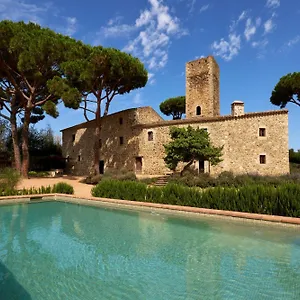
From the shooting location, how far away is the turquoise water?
3.38 metres

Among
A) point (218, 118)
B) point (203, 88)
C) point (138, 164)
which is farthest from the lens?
point (203, 88)

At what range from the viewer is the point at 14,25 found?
1642 centimetres

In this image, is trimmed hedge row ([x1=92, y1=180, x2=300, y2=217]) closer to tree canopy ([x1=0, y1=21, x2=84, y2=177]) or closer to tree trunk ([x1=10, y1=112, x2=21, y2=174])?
tree canopy ([x1=0, y1=21, x2=84, y2=177])

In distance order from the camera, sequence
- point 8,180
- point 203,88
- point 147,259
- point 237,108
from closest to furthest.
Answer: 1. point 147,259
2. point 8,180
3. point 237,108
4. point 203,88

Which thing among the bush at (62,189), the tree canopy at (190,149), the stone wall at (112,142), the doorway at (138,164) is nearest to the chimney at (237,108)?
the tree canopy at (190,149)

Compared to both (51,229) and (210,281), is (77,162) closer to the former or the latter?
(51,229)

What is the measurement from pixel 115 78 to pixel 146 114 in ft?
16.5

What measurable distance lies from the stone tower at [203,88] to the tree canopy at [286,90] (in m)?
5.18

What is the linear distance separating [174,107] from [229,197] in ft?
83.8

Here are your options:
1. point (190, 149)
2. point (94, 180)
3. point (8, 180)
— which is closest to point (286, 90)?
point (190, 149)

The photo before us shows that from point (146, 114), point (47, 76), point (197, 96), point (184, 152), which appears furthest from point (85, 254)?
point (197, 96)

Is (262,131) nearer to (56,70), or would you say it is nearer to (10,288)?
(56,70)

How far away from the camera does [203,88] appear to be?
2225 cm

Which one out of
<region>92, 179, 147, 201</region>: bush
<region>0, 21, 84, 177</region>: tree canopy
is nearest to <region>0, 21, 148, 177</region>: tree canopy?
<region>0, 21, 84, 177</region>: tree canopy
